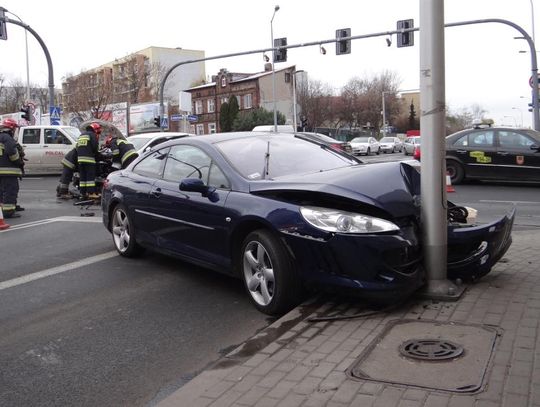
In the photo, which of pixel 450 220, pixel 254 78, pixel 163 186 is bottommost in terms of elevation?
pixel 450 220

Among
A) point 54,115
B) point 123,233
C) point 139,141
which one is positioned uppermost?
point 54,115

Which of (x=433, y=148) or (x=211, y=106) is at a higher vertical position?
(x=211, y=106)

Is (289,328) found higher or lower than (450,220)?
lower

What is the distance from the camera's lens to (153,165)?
662cm

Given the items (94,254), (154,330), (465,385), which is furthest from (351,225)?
(94,254)

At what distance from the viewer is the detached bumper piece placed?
474cm

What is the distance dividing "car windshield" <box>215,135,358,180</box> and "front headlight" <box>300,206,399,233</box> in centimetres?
98

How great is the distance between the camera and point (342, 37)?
26000 mm

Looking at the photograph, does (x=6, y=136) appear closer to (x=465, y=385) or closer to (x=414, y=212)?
(x=414, y=212)

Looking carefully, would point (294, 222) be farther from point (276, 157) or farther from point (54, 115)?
→ point (54, 115)

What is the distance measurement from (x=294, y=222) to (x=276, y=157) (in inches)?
51.9

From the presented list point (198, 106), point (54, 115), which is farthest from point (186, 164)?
point (198, 106)

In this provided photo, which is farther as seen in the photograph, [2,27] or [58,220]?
[2,27]

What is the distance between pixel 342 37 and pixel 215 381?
24.5 metres
